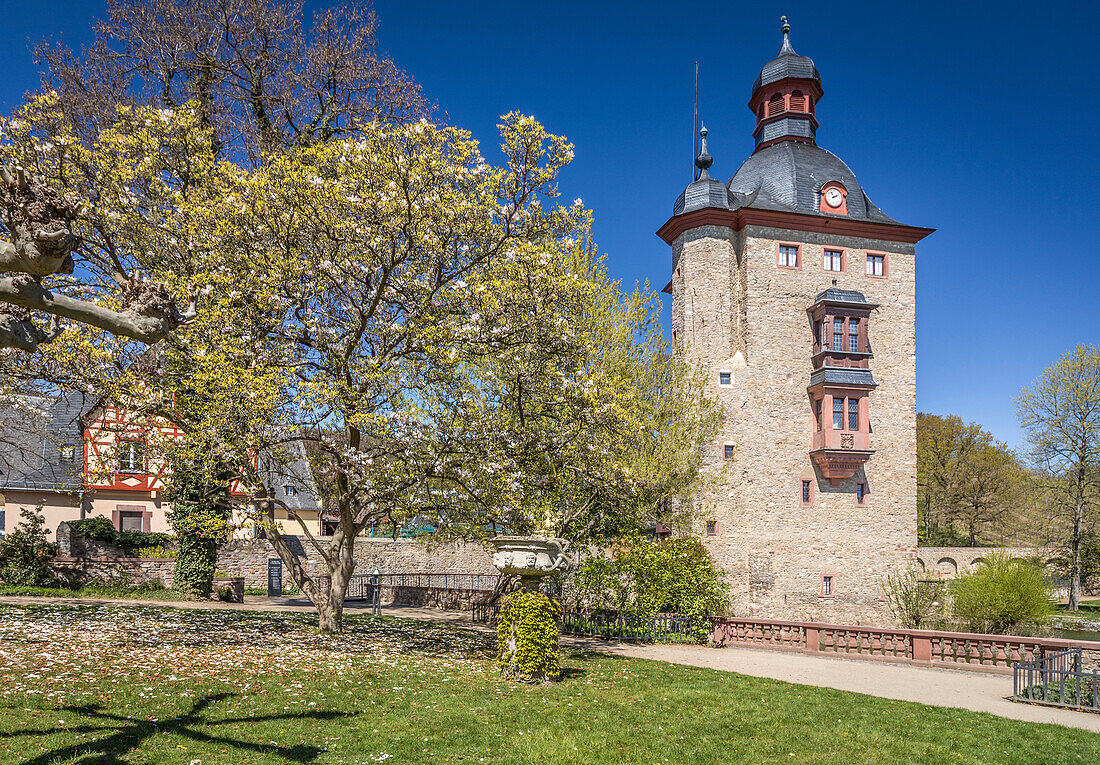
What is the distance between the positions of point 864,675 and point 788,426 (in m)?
16.6

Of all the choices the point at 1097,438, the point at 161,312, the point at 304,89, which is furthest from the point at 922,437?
the point at 161,312

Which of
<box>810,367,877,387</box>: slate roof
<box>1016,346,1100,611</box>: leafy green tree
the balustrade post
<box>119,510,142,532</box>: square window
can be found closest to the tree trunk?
<box>1016,346,1100,611</box>: leafy green tree

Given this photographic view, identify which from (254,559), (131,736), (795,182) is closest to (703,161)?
(795,182)

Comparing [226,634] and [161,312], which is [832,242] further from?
[161,312]

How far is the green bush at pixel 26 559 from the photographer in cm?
2061

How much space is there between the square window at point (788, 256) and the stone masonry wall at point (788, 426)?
10.8 inches

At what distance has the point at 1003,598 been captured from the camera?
1730 cm

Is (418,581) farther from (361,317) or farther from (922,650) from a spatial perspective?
(922,650)

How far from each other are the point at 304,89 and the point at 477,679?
15.6m

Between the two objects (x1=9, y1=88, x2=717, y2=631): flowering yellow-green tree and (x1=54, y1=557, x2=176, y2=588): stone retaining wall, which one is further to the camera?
(x1=54, y1=557, x2=176, y2=588): stone retaining wall

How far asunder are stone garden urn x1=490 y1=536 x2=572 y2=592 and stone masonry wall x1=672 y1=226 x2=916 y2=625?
17.6 meters

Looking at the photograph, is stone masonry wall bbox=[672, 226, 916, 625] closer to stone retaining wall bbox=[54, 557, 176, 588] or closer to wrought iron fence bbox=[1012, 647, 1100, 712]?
wrought iron fence bbox=[1012, 647, 1100, 712]

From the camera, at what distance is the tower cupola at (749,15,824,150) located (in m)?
33.6

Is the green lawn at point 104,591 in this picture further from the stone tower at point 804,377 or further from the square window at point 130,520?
the stone tower at point 804,377
